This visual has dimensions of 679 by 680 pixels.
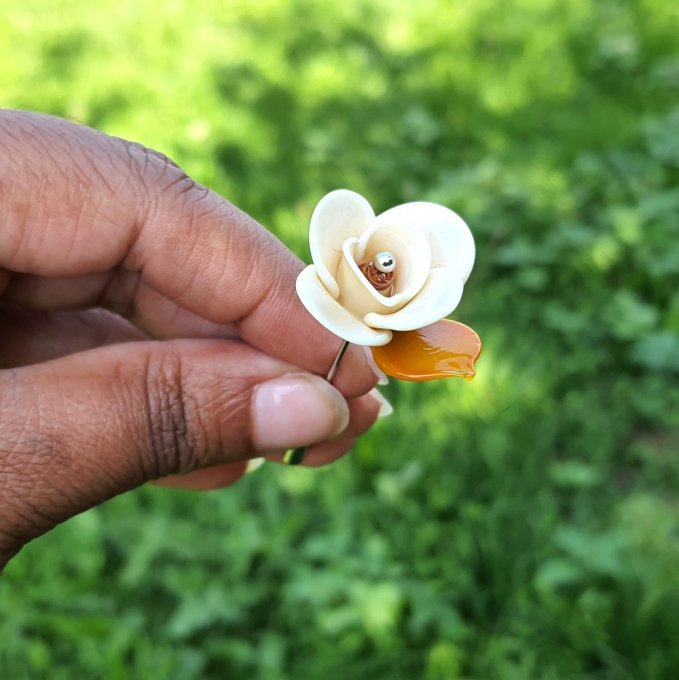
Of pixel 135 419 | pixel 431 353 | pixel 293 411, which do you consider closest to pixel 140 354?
pixel 135 419

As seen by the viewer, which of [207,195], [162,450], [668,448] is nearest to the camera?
[162,450]

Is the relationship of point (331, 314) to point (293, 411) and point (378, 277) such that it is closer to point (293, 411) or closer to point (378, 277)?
point (378, 277)

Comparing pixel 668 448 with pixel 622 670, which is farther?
pixel 668 448

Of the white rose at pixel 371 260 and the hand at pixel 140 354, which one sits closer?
the white rose at pixel 371 260

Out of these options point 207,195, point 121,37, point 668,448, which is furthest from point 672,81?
point 207,195

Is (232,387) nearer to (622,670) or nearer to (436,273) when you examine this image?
(436,273)

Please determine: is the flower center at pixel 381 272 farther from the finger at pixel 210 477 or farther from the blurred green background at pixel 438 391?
the blurred green background at pixel 438 391

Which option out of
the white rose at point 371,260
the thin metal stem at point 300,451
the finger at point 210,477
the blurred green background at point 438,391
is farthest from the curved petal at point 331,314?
the blurred green background at point 438,391
